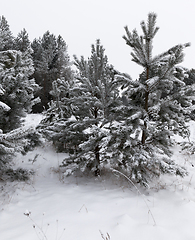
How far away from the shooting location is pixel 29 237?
8.43ft

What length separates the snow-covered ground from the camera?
8.39 ft

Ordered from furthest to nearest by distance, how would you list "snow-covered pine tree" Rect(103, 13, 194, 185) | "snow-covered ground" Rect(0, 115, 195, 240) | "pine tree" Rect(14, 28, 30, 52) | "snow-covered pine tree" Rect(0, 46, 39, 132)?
1. "pine tree" Rect(14, 28, 30, 52)
2. "snow-covered pine tree" Rect(0, 46, 39, 132)
3. "snow-covered pine tree" Rect(103, 13, 194, 185)
4. "snow-covered ground" Rect(0, 115, 195, 240)

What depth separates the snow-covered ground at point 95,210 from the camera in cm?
256

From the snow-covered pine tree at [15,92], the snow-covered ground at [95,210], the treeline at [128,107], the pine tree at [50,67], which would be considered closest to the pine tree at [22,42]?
the pine tree at [50,67]

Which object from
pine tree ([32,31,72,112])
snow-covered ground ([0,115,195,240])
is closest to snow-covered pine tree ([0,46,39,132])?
snow-covered ground ([0,115,195,240])

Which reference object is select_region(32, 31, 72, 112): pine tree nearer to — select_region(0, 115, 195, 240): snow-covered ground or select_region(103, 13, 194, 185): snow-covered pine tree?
select_region(0, 115, 195, 240): snow-covered ground

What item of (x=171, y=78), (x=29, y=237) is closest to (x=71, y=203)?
(x=29, y=237)

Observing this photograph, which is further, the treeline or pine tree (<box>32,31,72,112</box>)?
pine tree (<box>32,31,72,112</box>)

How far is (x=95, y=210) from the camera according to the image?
329cm

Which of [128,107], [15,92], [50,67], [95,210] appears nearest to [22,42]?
[50,67]

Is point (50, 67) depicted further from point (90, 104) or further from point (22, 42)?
point (90, 104)

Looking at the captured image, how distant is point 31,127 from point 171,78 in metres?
3.27

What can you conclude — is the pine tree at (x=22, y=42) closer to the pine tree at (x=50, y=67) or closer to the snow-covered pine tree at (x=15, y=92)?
the pine tree at (x=50, y=67)

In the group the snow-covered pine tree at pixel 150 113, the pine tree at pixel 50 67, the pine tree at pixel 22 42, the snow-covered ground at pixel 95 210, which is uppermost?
the pine tree at pixel 22 42
